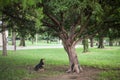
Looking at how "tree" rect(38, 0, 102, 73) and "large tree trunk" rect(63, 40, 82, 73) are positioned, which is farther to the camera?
"large tree trunk" rect(63, 40, 82, 73)

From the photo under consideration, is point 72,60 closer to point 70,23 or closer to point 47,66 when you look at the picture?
point 70,23

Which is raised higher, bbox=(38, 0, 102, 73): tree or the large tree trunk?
bbox=(38, 0, 102, 73): tree

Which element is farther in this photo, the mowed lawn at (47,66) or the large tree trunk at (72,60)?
the large tree trunk at (72,60)

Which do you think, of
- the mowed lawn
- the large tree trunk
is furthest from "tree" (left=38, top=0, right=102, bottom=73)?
the mowed lawn

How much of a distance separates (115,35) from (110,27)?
1.33 metres

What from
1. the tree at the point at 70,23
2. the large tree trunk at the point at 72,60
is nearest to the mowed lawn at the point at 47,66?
the large tree trunk at the point at 72,60

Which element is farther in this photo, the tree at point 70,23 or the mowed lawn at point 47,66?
the tree at point 70,23

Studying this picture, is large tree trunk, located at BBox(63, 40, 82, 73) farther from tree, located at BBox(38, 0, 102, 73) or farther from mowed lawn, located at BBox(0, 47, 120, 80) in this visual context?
mowed lawn, located at BBox(0, 47, 120, 80)

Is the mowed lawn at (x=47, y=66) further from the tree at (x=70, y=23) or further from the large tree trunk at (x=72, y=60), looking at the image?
the tree at (x=70, y=23)

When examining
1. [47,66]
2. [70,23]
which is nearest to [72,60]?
[70,23]

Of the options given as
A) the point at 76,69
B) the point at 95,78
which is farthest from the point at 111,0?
the point at 76,69

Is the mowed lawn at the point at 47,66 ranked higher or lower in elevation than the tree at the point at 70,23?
lower

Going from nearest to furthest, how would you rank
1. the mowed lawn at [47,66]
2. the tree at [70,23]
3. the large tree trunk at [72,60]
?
the mowed lawn at [47,66], the tree at [70,23], the large tree trunk at [72,60]

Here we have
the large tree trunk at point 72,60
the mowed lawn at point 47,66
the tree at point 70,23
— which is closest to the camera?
the mowed lawn at point 47,66
